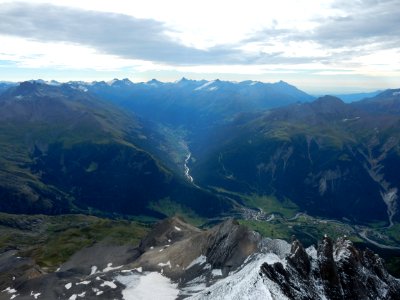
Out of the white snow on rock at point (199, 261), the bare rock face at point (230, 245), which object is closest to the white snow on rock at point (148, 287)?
the white snow on rock at point (199, 261)

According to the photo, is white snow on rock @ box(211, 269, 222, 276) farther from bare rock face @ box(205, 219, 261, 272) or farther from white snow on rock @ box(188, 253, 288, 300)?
white snow on rock @ box(188, 253, 288, 300)

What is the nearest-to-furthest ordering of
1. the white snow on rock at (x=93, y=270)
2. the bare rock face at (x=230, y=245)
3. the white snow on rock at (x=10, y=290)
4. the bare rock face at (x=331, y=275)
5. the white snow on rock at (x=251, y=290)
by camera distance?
the white snow on rock at (x=251, y=290), the bare rock face at (x=331, y=275), the white snow on rock at (x=10, y=290), the bare rock face at (x=230, y=245), the white snow on rock at (x=93, y=270)

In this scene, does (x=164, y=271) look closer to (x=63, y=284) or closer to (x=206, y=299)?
(x=63, y=284)

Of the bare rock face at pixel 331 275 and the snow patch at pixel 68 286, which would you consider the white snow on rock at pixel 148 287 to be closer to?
the snow patch at pixel 68 286

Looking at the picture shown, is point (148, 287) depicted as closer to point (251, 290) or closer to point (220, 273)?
point (220, 273)

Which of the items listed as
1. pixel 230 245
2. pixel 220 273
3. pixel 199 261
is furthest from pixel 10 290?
pixel 230 245

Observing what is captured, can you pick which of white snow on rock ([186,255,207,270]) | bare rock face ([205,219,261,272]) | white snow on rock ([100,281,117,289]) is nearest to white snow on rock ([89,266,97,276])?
white snow on rock ([100,281,117,289])

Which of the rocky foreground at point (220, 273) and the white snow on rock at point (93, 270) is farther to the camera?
the white snow on rock at point (93, 270)
